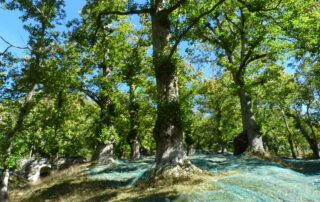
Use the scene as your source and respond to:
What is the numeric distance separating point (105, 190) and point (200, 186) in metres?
6.31

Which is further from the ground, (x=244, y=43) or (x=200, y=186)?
(x=244, y=43)

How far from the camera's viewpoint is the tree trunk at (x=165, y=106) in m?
14.8

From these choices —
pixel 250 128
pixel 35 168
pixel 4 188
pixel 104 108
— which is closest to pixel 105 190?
pixel 4 188

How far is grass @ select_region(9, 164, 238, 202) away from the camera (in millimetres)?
11859

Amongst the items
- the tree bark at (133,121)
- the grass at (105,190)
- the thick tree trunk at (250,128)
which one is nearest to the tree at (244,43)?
the thick tree trunk at (250,128)

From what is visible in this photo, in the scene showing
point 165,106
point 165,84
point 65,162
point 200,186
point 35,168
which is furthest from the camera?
point 65,162

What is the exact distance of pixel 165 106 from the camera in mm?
15188

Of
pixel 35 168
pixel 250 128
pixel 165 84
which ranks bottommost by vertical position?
pixel 35 168

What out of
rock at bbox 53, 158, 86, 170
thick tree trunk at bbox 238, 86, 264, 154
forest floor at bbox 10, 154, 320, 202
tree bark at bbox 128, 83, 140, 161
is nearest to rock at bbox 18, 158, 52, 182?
rock at bbox 53, 158, 86, 170

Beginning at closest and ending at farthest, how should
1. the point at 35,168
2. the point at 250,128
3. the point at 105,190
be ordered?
1. the point at 105,190
2. the point at 250,128
3. the point at 35,168

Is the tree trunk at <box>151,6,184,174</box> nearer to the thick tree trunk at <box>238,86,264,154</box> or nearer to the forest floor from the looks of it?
the forest floor

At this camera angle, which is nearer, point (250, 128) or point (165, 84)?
point (165, 84)

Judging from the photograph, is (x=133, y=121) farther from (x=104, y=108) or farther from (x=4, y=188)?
(x=4, y=188)

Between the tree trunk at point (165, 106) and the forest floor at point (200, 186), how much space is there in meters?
1.47
